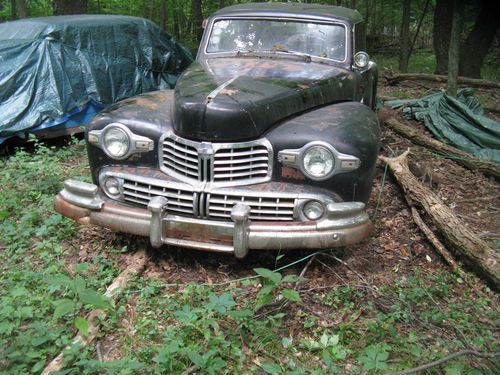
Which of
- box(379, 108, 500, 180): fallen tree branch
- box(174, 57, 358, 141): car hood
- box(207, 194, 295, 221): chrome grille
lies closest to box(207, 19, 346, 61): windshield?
box(174, 57, 358, 141): car hood

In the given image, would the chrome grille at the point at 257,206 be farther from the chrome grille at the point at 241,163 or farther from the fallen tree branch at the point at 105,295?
the fallen tree branch at the point at 105,295

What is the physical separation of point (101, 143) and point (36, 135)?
3406 mm

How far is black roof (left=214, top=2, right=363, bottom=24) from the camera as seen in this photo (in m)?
5.05

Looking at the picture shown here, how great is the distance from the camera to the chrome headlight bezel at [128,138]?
376cm

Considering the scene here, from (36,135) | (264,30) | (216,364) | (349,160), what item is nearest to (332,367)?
(216,364)

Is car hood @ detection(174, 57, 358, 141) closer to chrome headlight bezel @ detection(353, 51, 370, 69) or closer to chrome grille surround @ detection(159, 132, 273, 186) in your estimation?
chrome grille surround @ detection(159, 132, 273, 186)

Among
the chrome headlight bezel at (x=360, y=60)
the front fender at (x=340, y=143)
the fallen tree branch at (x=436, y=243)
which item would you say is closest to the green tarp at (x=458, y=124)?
the fallen tree branch at (x=436, y=243)

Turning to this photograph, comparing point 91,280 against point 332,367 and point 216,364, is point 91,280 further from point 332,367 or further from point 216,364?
point 332,367

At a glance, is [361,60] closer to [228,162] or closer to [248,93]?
[248,93]

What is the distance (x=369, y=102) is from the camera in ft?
19.4

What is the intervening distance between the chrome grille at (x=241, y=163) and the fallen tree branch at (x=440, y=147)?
12.1 ft

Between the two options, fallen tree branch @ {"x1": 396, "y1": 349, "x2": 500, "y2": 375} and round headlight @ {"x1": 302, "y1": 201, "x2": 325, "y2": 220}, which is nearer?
fallen tree branch @ {"x1": 396, "y1": 349, "x2": 500, "y2": 375}

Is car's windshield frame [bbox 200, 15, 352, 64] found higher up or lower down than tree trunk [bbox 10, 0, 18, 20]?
higher up

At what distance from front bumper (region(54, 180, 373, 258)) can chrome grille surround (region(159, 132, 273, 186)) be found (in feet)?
0.76
